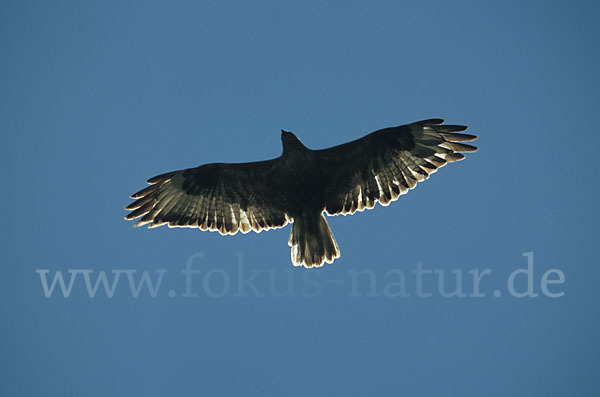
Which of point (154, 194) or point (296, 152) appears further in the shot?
point (154, 194)

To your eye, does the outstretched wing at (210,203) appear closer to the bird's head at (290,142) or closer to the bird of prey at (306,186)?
the bird of prey at (306,186)

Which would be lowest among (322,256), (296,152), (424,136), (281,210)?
(322,256)

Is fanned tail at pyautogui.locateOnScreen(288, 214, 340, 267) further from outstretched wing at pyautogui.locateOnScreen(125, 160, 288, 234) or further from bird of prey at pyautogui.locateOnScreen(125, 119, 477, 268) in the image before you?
outstretched wing at pyautogui.locateOnScreen(125, 160, 288, 234)

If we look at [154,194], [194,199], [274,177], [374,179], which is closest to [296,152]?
[274,177]

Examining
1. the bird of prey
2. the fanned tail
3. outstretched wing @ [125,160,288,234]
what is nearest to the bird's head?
the bird of prey

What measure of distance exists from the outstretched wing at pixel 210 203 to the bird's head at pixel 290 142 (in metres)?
0.98

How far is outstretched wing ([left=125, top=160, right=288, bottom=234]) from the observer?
934 cm

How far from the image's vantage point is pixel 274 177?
905 cm

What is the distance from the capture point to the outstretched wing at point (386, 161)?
8906mm

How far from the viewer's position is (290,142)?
335 inches

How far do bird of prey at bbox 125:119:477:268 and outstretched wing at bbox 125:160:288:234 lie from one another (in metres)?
0.02

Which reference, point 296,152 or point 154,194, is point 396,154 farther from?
point 154,194

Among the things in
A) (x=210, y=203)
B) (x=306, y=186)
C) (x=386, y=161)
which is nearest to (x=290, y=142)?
(x=306, y=186)

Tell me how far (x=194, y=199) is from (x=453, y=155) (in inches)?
165
